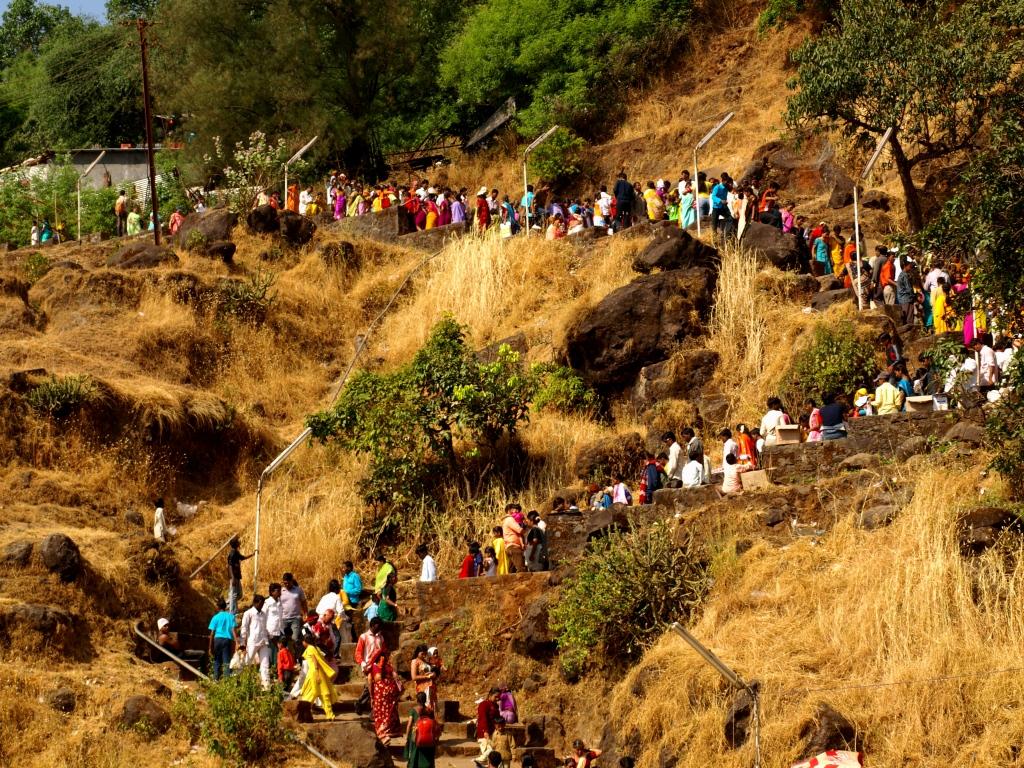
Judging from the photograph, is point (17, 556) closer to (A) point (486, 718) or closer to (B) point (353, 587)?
(B) point (353, 587)

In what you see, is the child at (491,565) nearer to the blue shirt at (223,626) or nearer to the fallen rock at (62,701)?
the blue shirt at (223,626)

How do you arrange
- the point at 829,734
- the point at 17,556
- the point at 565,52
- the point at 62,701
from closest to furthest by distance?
the point at 829,734 → the point at 62,701 → the point at 17,556 → the point at 565,52

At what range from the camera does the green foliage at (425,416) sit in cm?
2384

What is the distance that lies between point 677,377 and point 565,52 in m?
16.6

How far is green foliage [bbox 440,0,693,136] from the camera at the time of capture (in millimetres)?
38812

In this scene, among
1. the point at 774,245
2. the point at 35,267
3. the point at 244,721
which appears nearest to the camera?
the point at 244,721

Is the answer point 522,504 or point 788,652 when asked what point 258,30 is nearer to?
point 522,504

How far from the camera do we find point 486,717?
17938 mm

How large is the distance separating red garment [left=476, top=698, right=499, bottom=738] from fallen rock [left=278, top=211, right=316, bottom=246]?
16.4m

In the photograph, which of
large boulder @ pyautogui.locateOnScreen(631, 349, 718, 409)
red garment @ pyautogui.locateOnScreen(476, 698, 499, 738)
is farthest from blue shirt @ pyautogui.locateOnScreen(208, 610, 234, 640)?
large boulder @ pyautogui.locateOnScreen(631, 349, 718, 409)

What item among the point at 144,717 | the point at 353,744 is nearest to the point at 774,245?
the point at 353,744

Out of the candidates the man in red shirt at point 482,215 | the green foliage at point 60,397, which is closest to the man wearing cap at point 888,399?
the green foliage at point 60,397

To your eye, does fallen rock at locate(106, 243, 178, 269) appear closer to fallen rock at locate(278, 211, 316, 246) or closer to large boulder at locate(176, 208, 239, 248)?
large boulder at locate(176, 208, 239, 248)

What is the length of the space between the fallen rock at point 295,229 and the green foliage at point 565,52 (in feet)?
25.2
